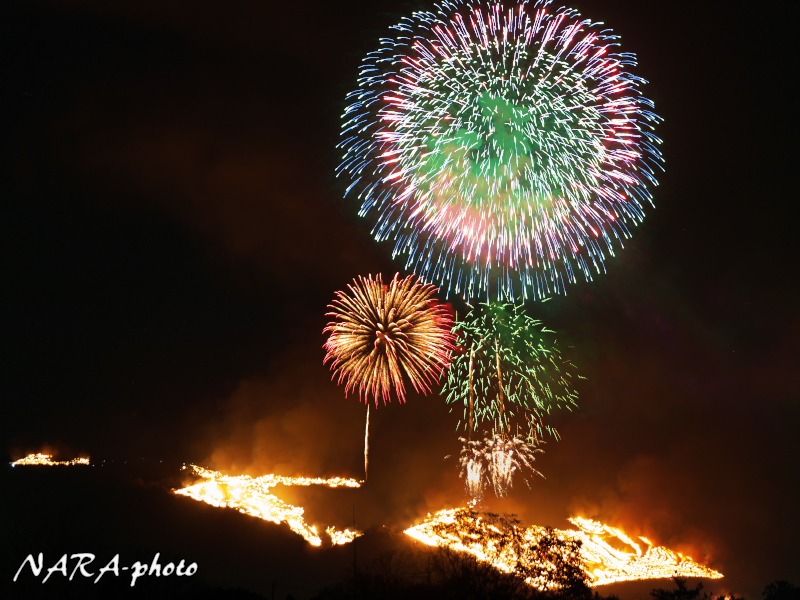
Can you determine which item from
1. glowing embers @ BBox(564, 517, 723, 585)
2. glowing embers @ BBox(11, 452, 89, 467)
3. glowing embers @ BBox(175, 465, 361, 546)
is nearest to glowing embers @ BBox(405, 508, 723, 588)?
glowing embers @ BBox(564, 517, 723, 585)

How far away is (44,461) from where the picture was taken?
2825 inches

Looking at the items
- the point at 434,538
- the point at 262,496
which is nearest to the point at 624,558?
the point at 434,538

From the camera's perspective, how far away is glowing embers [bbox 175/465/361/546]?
59.0 metres

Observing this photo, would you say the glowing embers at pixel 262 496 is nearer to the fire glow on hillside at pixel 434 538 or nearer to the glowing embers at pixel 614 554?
the fire glow on hillside at pixel 434 538

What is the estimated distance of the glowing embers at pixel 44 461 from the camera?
231 ft

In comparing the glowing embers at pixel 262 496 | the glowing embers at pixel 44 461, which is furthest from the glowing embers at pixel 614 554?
the glowing embers at pixel 44 461

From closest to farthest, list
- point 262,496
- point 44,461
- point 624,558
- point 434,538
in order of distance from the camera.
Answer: point 434,538
point 624,558
point 262,496
point 44,461

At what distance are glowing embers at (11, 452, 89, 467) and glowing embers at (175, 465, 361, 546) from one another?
1198cm

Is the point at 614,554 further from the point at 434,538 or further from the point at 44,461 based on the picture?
the point at 44,461

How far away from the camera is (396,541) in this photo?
54.3 meters

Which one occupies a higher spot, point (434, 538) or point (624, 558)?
point (434, 538)

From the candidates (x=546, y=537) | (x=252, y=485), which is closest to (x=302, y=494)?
(x=252, y=485)

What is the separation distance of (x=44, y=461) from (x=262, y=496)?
25.3 metres

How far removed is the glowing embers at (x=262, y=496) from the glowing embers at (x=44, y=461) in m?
12.0
